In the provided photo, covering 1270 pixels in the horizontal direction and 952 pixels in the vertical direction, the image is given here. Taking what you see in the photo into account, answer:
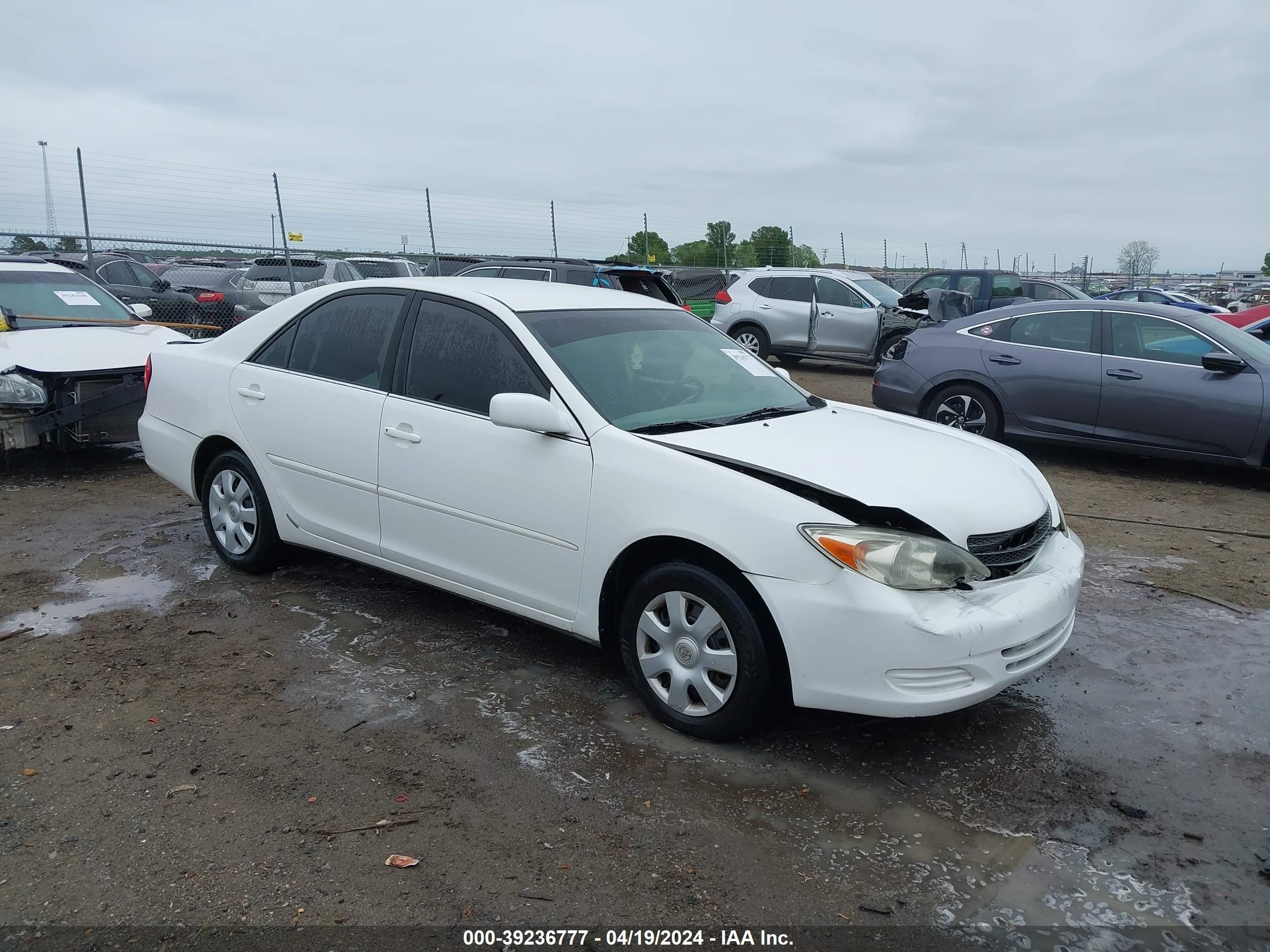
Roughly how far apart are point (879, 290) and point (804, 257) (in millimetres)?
12713

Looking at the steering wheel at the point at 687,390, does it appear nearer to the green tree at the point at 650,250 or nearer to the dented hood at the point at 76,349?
the dented hood at the point at 76,349

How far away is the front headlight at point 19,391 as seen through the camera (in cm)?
723

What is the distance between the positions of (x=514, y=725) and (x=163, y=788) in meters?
1.20

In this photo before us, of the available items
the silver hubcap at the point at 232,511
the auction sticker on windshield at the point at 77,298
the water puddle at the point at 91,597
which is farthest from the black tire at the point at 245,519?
the auction sticker on windshield at the point at 77,298

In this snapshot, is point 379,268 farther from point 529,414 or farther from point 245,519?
point 529,414

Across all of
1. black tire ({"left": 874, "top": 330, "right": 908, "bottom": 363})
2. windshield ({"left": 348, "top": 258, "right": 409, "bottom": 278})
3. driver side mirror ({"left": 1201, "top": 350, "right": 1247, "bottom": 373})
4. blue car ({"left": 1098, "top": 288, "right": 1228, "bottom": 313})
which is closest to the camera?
driver side mirror ({"left": 1201, "top": 350, "right": 1247, "bottom": 373})

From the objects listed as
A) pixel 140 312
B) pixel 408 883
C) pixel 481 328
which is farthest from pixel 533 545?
pixel 140 312

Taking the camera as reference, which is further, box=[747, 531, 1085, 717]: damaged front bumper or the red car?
the red car

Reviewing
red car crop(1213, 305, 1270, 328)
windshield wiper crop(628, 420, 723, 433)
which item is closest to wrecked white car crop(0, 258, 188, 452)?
windshield wiper crop(628, 420, 723, 433)

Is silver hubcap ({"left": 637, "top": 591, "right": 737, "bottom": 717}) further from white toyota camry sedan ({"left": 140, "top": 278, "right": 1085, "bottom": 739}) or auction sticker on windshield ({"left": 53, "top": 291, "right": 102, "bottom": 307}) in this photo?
auction sticker on windshield ({"left": 53, "top": 291, "right": 102, "bottom": 307})

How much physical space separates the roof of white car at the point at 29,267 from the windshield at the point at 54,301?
0.02 meters

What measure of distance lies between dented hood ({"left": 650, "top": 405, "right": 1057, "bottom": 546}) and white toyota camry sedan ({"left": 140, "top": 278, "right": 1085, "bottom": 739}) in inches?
0.6

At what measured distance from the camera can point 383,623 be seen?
475 cm

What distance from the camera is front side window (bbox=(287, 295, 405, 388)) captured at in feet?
15.3
